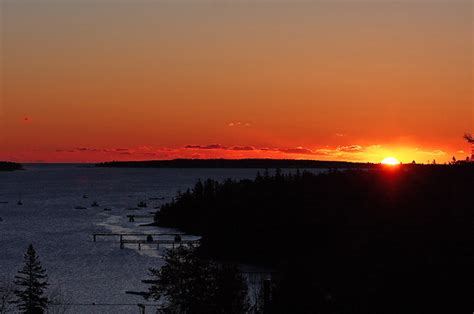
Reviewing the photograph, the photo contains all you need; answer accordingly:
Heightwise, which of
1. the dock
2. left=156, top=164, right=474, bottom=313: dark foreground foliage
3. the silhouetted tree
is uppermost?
left=156, top=164, right=474, bottom=313: dark foreground foliage

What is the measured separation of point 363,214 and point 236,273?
7251 cm

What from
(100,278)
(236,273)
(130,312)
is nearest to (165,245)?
(100,278)

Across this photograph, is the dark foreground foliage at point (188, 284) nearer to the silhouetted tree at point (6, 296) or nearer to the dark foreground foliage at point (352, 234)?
the dark foreground foliage at point (352, 234)

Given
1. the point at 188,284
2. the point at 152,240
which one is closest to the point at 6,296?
the point at 188,284

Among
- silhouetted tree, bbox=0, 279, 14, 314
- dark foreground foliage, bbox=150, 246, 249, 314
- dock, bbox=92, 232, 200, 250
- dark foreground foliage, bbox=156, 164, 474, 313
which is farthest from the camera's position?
dock, bbox=92, 232, 200, 250

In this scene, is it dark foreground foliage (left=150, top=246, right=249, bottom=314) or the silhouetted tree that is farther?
the silhouetted tree

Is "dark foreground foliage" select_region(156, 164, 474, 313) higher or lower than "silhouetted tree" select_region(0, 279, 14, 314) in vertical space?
higher

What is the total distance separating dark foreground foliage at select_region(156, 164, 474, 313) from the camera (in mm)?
68625

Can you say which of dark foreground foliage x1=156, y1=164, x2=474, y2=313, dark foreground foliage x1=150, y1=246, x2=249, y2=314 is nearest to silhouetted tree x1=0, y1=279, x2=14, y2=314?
dark foreground foliage x1=150, y1=246, x2=249, y2=314

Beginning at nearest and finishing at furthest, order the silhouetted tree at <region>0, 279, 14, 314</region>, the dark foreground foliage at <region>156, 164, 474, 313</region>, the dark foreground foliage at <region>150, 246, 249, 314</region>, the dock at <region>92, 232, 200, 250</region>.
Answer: the dark foreground foliage at <region>150, 246, 249, 314</region>
the dark foreground foliage at <region>156, 164, 474, 313</region>
the silhouetted tree at <region>0, 279, 14, 314</region>
the dock at <region>92, 232, 200, 250</region>

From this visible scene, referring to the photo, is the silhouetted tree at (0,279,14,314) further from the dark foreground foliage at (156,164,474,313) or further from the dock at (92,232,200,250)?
the dock at (92,232,200,250)

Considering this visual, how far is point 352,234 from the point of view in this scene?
123 metres

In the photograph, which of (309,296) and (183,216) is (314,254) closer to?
(309,296)

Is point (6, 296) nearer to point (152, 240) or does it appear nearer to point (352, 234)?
point (352, 234)
